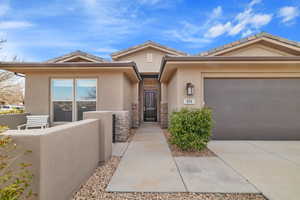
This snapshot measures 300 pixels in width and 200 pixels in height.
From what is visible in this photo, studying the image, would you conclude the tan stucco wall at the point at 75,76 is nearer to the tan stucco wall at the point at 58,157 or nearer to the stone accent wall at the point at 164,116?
the tan stucco wall at the point at 58,157

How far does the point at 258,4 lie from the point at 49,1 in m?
11.9

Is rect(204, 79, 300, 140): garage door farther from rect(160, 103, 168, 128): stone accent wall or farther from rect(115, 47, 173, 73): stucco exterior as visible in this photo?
rect(115, 47, 173, 73): stucco exterior

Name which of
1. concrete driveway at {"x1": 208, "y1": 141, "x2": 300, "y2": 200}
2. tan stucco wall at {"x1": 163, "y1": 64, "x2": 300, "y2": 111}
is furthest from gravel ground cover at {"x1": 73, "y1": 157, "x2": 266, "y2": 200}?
tan stucco wall at {"x1": 163, "y1": 64, "x2": 300, "y2": 111}

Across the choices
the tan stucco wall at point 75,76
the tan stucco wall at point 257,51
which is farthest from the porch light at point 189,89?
the tan stucco wall at point 257,51

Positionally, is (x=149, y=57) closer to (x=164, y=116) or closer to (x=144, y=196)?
(x=164, y=116)

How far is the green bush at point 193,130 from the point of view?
4.75 metres

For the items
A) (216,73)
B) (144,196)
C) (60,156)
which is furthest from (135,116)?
(60,156)

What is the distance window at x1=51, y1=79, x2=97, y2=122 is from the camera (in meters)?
6.79

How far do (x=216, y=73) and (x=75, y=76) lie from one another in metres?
5.99

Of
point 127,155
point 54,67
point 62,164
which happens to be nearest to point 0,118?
point 54,67

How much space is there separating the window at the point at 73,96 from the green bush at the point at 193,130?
4.03 metres

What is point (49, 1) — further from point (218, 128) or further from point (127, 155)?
point (218, 128)

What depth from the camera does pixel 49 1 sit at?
7922 mm

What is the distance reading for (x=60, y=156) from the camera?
216cm
